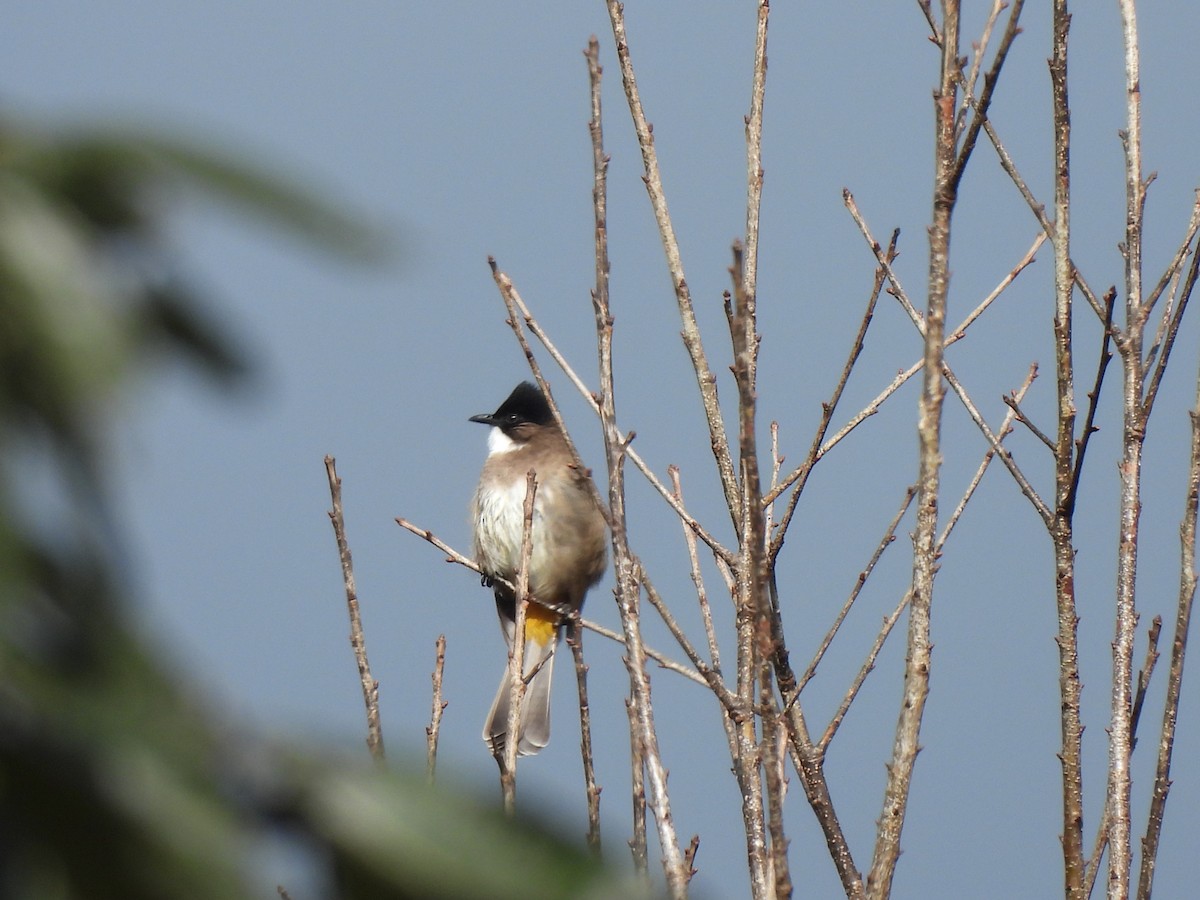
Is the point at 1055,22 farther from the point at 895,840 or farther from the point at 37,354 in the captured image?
the point at 37,354

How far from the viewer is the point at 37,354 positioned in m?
0.55

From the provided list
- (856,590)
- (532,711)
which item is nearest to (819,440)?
(856,590)

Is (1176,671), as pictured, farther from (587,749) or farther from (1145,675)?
(587,749)

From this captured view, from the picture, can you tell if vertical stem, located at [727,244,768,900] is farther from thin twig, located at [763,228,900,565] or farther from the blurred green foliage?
the blurred green foliage

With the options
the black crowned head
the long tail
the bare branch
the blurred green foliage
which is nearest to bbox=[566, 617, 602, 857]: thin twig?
the bare branch

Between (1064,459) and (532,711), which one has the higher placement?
(532,711)

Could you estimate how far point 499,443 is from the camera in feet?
27.1

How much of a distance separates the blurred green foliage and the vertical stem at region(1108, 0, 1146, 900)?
101 inches

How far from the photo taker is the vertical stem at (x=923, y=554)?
2486 mm

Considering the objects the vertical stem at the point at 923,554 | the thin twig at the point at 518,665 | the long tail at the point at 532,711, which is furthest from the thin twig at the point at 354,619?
the long tail at the point at 532,711

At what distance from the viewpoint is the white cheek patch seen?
8.15m

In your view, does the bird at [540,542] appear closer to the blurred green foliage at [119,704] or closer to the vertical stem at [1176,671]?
the vertical stem at [1176,671]

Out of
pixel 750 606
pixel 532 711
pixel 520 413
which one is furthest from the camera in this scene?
pixel 520 413

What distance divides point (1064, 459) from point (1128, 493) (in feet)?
0.52
